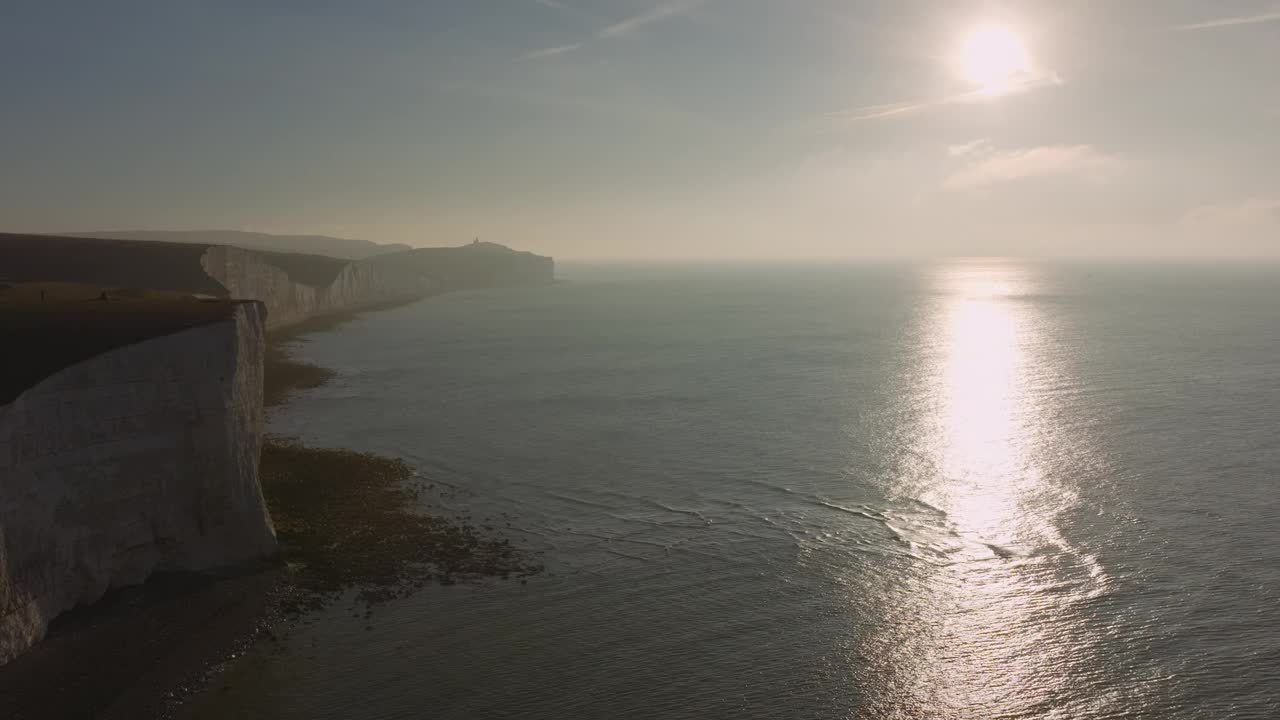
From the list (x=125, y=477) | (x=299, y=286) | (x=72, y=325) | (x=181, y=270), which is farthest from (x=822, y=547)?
(x=299, y=286)

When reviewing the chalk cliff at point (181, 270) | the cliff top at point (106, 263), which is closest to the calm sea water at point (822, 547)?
the chalk cliff at point (181, 270)

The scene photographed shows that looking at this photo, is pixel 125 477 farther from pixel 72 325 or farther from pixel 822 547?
pixel 822 547

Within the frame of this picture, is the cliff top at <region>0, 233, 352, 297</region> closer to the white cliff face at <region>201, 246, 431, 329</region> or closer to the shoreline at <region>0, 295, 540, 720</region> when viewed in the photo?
the white cliff face at <region>201, 246, 431, 329</region>

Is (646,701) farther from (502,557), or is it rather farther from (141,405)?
(141,405)

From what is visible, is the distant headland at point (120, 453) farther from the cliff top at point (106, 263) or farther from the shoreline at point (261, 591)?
the cliff top at point (106, 263)

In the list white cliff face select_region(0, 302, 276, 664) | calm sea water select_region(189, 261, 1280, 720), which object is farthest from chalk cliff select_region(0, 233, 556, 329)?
white cliff face select_region(0, 302, 276, 664)
